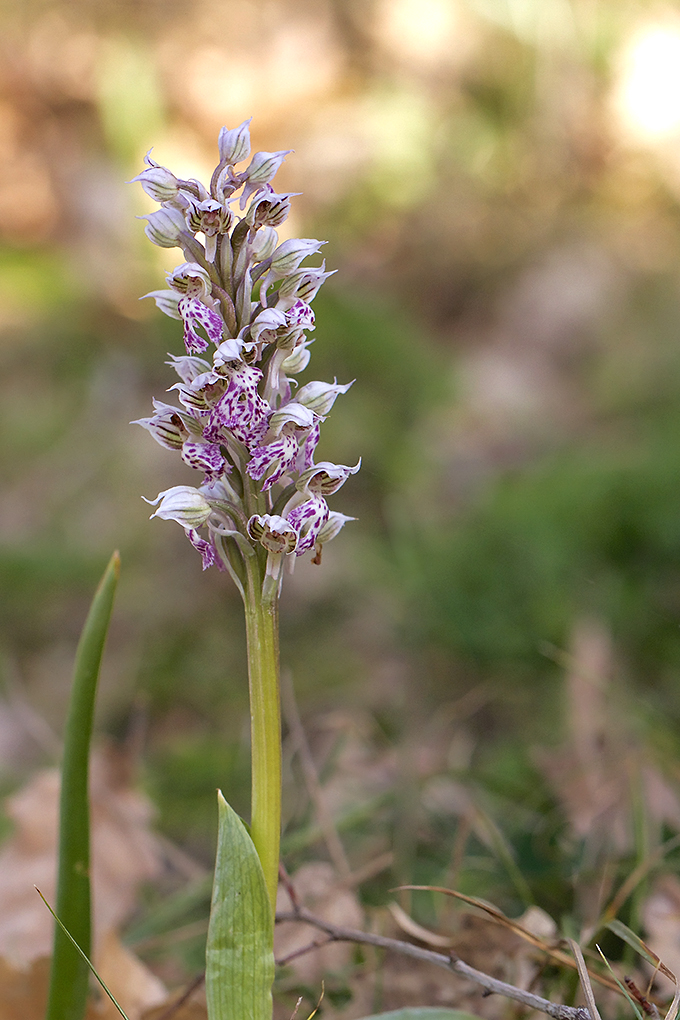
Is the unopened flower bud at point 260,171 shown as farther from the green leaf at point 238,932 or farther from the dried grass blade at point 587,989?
the dried grass blade at point 587,989

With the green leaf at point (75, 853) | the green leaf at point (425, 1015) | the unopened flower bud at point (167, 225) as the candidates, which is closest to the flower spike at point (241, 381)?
the unopened flower bud at point (167, 225)

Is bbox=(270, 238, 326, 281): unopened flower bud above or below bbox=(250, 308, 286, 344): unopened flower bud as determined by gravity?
above

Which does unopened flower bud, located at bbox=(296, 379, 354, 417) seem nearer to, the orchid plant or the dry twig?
the orchid plant

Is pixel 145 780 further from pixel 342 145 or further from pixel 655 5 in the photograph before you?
pixel 655 5

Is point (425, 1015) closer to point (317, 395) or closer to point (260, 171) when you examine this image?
point (317, 395)

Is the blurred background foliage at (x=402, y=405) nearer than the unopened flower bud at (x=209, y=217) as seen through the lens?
No

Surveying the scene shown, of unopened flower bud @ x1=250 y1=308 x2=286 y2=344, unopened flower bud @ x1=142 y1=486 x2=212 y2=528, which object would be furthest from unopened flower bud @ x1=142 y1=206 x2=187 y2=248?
unopened flower bud @ x1=142 y1=486 x2=212 y2=528

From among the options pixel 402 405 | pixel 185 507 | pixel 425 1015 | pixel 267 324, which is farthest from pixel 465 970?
pixel 402 405
